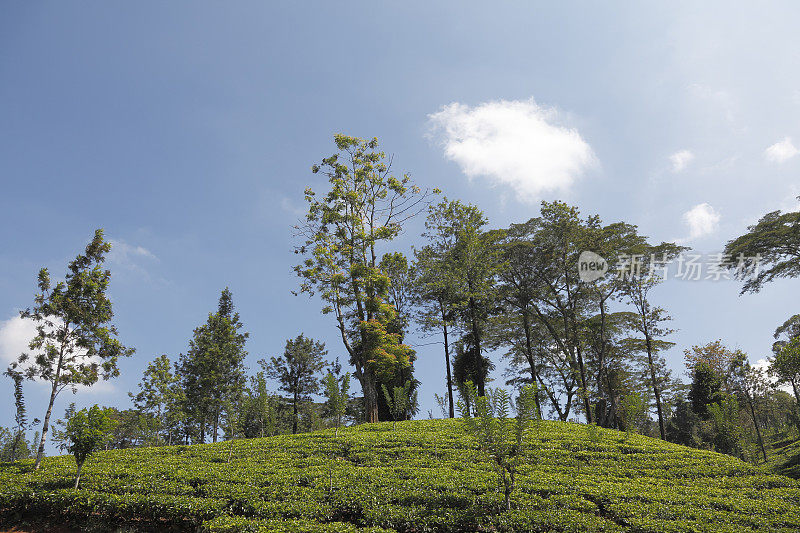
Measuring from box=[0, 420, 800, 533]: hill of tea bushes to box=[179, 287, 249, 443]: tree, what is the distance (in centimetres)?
1791

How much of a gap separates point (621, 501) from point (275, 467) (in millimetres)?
11063

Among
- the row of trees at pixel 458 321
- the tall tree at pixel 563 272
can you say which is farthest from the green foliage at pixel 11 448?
the tall tree at pixel 563 272

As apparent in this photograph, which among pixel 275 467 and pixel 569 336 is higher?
pixel 569 336

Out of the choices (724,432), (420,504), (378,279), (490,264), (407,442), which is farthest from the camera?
(490,264)

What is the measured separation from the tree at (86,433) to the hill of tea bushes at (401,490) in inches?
40.6

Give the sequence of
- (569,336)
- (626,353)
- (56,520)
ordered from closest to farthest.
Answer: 1. (56,520)
2. (569,336)
3. (626,353)

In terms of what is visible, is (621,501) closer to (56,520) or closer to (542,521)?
(542,521)

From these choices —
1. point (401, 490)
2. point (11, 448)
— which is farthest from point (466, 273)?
point (11, 448)

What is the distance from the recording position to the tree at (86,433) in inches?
572

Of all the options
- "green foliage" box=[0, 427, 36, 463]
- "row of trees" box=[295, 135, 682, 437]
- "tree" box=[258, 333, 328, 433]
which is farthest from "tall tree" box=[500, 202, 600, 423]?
"green foliage" box=[0, 427, 36, 463]

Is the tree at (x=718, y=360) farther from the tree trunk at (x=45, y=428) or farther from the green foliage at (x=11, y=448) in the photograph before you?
the green foliage at (x=11, y=448)

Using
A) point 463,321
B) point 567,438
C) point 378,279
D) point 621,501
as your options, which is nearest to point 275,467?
point 621,501

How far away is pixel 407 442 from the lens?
18.0 metres

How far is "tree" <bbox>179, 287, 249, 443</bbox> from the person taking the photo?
36219 mm
